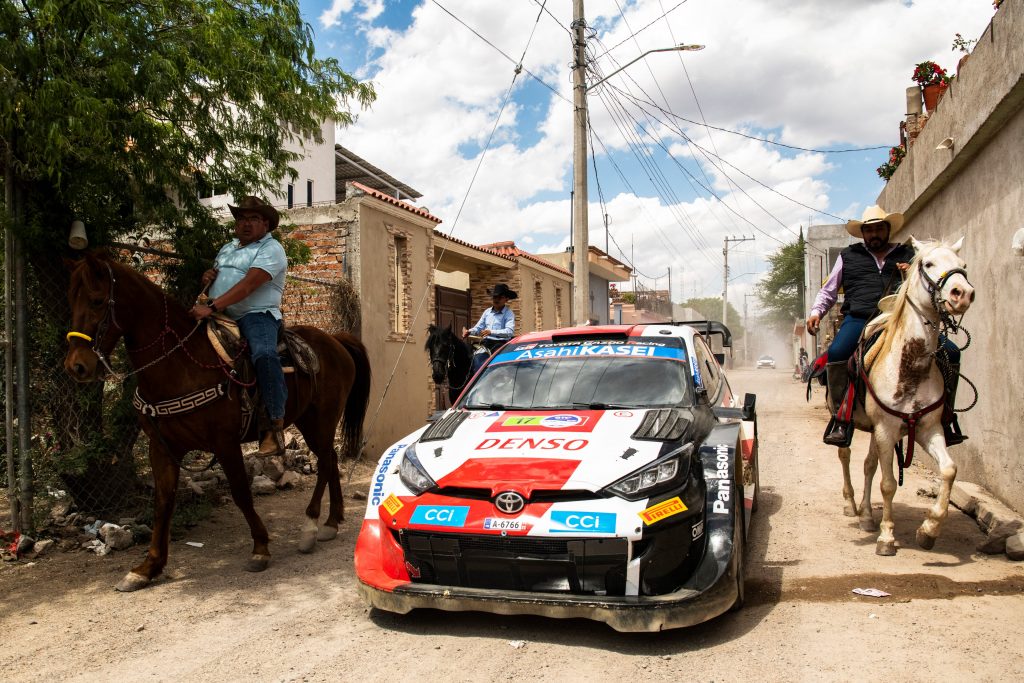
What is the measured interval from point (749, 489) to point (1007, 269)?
3170mm

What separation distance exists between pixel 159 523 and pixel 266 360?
51.4 inches

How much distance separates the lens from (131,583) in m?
4.81

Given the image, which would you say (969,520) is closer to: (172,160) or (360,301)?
(172,160)

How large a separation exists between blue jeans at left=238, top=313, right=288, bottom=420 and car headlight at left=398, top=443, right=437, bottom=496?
1596 mm

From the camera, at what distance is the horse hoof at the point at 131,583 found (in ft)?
15.8

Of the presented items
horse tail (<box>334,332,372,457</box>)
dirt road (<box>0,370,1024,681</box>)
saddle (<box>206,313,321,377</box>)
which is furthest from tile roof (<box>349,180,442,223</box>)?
dirt road (<box>0,370,1024,681</box>)

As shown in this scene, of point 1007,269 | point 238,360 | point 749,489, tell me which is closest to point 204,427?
point 238,360

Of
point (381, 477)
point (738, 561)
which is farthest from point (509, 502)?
point (738, 561)

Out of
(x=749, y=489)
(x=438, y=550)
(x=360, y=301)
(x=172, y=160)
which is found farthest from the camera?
(x=360, y=301)

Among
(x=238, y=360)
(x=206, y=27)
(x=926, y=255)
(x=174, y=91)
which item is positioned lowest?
(x=238, y=360)

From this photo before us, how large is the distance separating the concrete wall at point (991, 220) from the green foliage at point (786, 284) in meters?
44.5

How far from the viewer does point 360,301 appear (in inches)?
438

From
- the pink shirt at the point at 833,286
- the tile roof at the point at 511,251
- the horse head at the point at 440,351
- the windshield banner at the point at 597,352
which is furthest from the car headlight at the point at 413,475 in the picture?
the tile roof at the point at 511,251

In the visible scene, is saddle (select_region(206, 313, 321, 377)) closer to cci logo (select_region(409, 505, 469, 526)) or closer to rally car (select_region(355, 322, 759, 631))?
rally car (select_region(355, 322, 759, 631))
